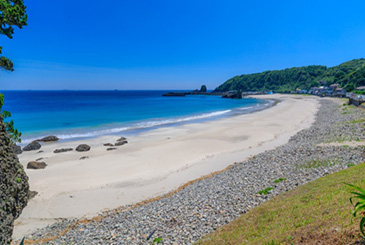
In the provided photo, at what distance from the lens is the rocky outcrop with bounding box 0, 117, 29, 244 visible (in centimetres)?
569

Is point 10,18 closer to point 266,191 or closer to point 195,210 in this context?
point 195,210

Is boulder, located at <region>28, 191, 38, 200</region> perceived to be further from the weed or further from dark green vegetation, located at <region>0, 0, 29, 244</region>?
the weed

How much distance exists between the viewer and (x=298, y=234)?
487 cm

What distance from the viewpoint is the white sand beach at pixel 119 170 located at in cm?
1114

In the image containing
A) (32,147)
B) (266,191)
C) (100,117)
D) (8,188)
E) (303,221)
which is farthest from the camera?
(100,117)

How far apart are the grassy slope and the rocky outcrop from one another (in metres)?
5.27

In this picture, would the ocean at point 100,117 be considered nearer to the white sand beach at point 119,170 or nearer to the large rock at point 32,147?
the large rock at point 32,147

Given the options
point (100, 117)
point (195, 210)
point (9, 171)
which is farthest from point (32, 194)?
point (100, 117)

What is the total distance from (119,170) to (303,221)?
43.9 ft

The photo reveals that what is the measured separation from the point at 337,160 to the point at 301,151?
3391 mm

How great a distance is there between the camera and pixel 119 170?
1625 cm

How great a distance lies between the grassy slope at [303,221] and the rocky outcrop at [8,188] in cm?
527

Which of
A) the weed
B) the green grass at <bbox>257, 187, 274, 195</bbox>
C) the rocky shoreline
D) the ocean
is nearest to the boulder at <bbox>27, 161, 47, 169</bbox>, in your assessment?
the rocky shoreline

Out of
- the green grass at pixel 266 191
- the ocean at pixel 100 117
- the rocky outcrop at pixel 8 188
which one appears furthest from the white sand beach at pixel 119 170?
the ocean at pixel 100 117
